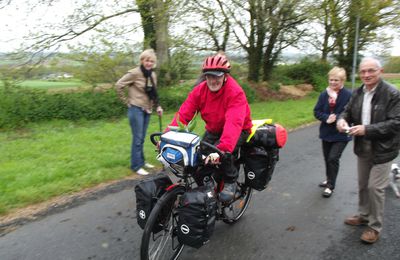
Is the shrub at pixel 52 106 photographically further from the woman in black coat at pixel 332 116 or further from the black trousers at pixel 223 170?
the woman in black coat at pixel 332 116

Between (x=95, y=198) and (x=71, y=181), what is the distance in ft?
2.36

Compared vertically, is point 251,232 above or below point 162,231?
below

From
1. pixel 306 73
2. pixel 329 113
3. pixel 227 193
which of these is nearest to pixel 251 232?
pixel 227 193

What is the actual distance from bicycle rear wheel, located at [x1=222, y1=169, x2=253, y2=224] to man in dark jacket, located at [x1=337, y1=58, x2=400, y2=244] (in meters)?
1.40

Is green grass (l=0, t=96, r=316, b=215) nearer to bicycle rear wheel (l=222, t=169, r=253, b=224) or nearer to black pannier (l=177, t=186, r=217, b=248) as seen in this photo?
bicycle rear wheel (l=222, t=169, r=253, b=224)

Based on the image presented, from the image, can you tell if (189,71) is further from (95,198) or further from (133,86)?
(95,198)

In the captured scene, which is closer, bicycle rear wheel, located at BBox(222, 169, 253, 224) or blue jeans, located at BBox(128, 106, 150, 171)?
bicycle rear wheel, located at BBox(222, 169, 253, 224)

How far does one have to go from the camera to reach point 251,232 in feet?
13.6

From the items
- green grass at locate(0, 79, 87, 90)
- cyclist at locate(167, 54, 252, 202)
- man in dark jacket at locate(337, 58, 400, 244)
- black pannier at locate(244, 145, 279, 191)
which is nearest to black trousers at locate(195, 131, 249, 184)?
cyclist at locate(167, 54, 252, 202)

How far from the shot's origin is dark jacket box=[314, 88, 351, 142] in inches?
201

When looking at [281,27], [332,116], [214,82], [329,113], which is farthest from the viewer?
[281,27]

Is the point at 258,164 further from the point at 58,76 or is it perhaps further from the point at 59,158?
the point at 58,76

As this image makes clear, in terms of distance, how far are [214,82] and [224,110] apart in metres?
0.34

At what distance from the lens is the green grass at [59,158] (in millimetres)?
5203
